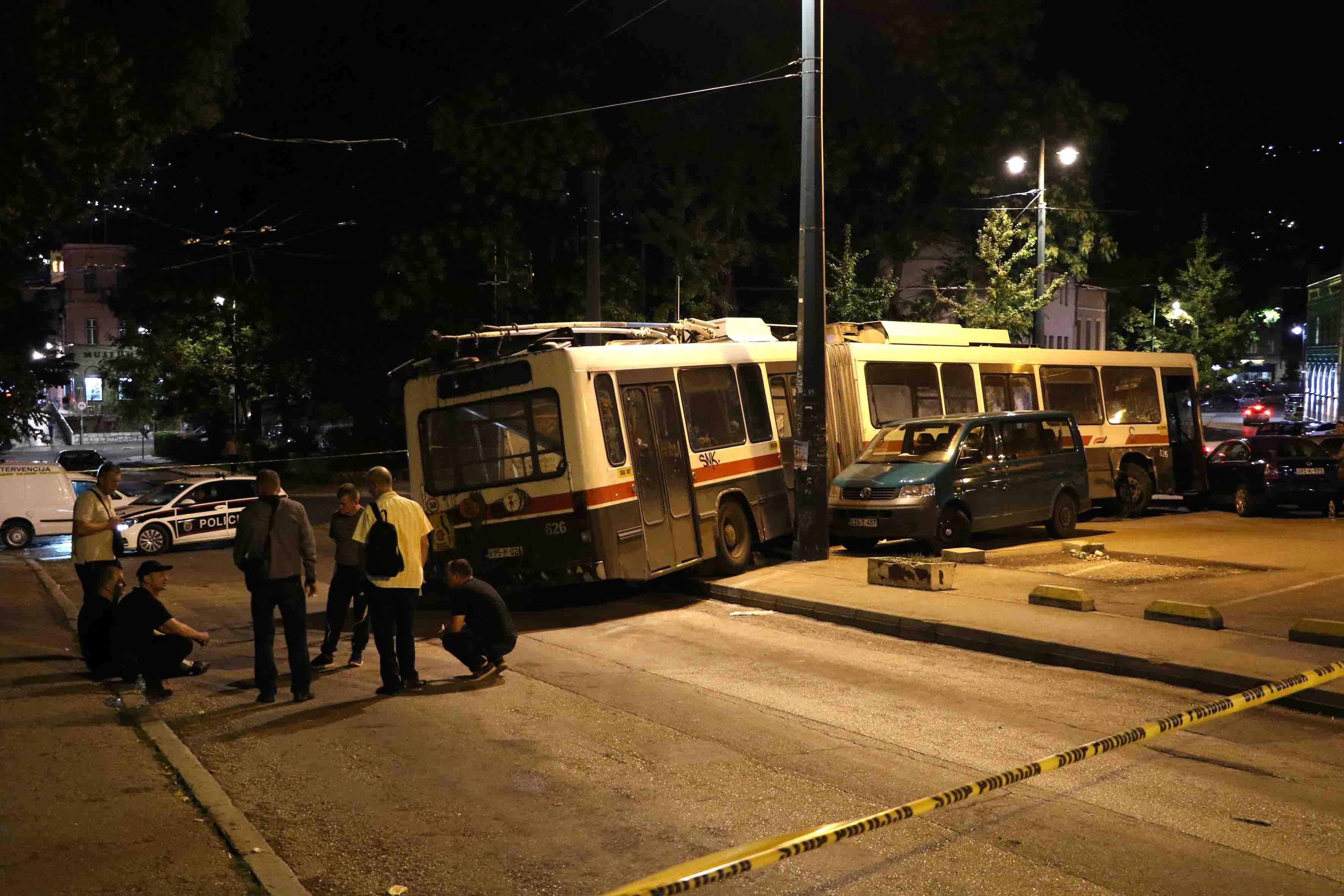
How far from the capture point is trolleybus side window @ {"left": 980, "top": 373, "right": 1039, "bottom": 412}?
70.9 ft

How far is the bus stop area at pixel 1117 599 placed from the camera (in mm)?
10398

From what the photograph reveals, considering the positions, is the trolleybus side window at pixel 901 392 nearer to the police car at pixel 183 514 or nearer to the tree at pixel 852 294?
the police car at pixel 183 514

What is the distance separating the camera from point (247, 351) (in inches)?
1735

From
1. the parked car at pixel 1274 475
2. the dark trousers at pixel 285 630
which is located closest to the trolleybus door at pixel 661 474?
the dark trousers at pixel 285 630

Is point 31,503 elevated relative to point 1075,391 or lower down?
lower down

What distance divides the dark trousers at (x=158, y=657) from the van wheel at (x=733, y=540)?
7147 millimetres

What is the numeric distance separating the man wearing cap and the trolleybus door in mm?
5585

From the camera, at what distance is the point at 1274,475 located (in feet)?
73.8

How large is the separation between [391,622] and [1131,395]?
18.0 metres

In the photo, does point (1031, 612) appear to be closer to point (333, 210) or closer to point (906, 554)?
point (906, 554)

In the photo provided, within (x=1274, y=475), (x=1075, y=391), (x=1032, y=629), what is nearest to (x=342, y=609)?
(x=1032, y=629)

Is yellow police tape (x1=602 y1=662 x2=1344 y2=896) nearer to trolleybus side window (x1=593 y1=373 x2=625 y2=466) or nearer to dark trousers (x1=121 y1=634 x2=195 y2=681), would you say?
dark trousers (x1=121 y1=634 x2=195 y2=681)

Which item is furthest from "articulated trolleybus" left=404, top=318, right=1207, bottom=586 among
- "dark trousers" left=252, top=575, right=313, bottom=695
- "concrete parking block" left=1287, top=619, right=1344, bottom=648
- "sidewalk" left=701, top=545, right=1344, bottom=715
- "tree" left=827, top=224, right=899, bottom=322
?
"tree" left=827, top=224, right=899, bottom=322

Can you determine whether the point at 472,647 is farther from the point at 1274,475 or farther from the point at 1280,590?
the point at 1274,475
